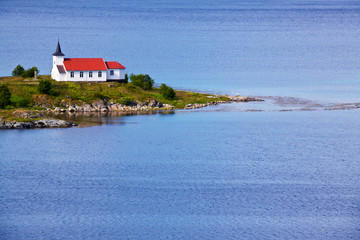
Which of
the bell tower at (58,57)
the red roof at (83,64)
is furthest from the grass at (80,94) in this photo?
the bell tower at (58,57)

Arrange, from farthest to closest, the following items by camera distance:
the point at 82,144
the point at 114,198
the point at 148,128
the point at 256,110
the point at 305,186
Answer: the point at 256,110 < the point at 148,128 < the point at 82,144 < the point at 305,186 < the point at 114,198

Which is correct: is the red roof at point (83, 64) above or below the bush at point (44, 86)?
above

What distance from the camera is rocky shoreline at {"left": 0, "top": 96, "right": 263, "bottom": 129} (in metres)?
91.8

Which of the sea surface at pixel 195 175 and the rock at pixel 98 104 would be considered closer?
the sea surface at pixel 195 175

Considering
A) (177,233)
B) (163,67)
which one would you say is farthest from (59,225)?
(163,67)

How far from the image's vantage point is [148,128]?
305ft

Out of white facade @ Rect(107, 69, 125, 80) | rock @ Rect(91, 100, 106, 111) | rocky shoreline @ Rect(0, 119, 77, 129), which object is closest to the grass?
rock @ Rect(91, 100, 106, 111)

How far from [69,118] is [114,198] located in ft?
134

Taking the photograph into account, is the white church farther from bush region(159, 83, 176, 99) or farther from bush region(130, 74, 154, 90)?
bush region(159, 83, 176, 99)

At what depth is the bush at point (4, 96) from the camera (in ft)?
323

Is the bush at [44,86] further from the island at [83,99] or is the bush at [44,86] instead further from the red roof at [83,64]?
the red roof at [83,64]

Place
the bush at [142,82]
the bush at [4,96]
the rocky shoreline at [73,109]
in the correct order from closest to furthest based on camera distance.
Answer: the rocky shoreline at [73,109] < the bush at [4,96] < the bush at [142,82]

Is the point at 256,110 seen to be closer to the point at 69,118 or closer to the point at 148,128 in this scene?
the point at 148,128

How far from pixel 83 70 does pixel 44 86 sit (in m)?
10.4
